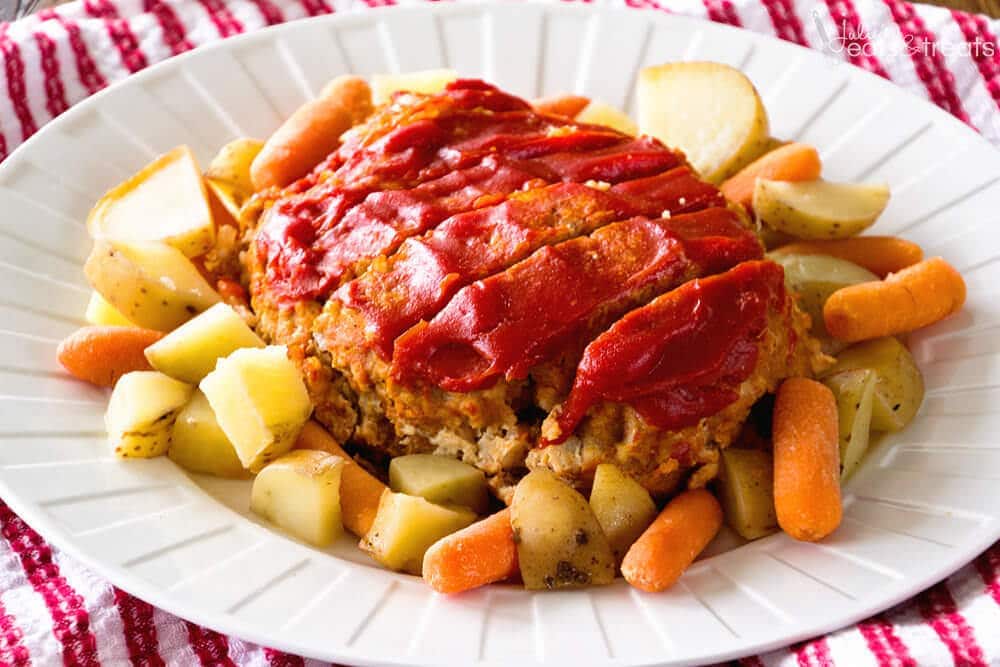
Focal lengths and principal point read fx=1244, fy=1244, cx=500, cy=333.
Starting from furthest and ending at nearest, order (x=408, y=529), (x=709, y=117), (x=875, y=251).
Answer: (x=709, y=117) → (x=875, y=251) → (x=408, y=529)

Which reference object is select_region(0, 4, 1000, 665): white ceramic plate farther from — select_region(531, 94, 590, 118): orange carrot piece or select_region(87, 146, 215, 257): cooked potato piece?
select_region(531, 94, 590, 118): orange carrot piece

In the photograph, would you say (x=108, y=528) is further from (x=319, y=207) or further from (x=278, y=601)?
(x=319, y=207)

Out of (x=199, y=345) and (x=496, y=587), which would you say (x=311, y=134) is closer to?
(x=199, y=345)

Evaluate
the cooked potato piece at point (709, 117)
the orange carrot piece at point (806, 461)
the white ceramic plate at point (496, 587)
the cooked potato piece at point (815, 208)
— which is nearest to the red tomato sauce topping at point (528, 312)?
the orange carrot piece at point (806, 461)

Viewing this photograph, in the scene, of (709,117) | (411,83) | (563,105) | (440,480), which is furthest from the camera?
(563,105)

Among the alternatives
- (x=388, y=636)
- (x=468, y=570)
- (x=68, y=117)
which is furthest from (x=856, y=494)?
(x=68, y=117)

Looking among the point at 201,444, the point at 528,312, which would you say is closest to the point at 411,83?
the point at 528,312

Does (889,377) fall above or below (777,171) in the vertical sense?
below
